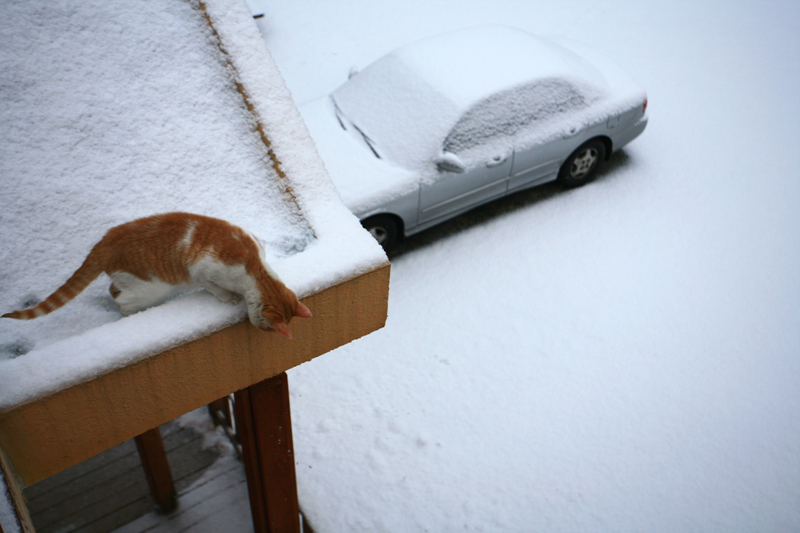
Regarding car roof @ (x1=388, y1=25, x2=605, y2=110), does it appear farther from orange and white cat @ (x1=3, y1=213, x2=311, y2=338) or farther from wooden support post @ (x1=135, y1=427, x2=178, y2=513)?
wooden support post @ (x1=135, y1=427, x2=178, y2=513)

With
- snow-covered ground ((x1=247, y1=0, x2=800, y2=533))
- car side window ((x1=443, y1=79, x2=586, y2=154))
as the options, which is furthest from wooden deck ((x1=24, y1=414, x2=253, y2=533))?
car side window ((x1=443, y1=79, x2=586, y2=154))

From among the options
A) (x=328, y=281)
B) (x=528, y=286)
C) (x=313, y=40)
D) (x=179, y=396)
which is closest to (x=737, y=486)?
(x=528, y=286)

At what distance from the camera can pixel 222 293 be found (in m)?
1.54

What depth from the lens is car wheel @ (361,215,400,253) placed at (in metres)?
4.31

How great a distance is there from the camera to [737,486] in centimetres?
335

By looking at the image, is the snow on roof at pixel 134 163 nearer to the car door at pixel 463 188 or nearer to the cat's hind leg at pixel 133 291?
the cat's hind leg at pixel 133 291

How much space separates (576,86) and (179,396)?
4.47m

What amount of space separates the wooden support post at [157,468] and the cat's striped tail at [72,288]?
6.80 ft

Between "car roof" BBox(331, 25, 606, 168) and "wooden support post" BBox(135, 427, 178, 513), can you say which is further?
"car roof" BBox(331, 25, 606, 168)

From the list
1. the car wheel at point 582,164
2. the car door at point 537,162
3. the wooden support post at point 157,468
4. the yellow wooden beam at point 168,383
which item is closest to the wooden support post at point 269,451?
the yellow wooden beam at point 168,383

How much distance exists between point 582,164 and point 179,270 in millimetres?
4574

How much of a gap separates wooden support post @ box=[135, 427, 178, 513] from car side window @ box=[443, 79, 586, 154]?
305cm

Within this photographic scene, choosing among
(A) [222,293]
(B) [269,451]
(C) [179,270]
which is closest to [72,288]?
(C) [179,270]

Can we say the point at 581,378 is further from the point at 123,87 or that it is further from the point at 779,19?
the point at 779,19
